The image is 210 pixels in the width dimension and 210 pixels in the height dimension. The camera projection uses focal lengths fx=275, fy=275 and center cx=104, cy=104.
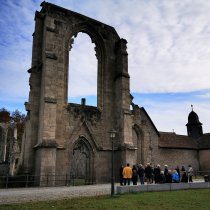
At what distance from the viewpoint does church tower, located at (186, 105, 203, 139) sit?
43.7 meters

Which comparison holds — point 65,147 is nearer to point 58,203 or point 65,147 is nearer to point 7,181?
point 7,181

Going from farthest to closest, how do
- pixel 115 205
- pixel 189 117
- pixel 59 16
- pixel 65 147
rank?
pixel 189 117, pixel 59 16, pixel 65 147, pixel 115 205

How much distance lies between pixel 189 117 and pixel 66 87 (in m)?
32.1

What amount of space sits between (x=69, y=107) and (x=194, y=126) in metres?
30.4

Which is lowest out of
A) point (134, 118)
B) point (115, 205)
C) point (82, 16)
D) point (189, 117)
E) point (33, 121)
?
point (115, 205)

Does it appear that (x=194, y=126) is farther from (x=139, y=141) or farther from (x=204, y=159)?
(x=139, y=141)

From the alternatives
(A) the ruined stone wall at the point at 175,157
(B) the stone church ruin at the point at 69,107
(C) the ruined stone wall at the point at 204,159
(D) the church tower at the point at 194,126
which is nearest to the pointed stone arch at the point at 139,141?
(A) the ruined stone wall at the point at 175,157

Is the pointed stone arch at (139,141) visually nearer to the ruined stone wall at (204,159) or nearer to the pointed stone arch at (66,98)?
the pointed stone arch at (66,98)

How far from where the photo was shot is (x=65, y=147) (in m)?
18.5

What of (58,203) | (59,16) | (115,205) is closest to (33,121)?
(59,16)

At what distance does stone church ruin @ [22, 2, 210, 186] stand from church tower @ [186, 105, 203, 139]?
2597cm

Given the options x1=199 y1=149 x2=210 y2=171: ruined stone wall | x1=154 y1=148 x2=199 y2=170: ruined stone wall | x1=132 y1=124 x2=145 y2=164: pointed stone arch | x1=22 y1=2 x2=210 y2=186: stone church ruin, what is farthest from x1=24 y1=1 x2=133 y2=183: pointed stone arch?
x1=199 y1=149 x2=210 y2=171: ruined stone wall

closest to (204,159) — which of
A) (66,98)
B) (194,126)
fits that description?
A: (194,126)

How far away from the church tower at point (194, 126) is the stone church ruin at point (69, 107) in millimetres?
25972
